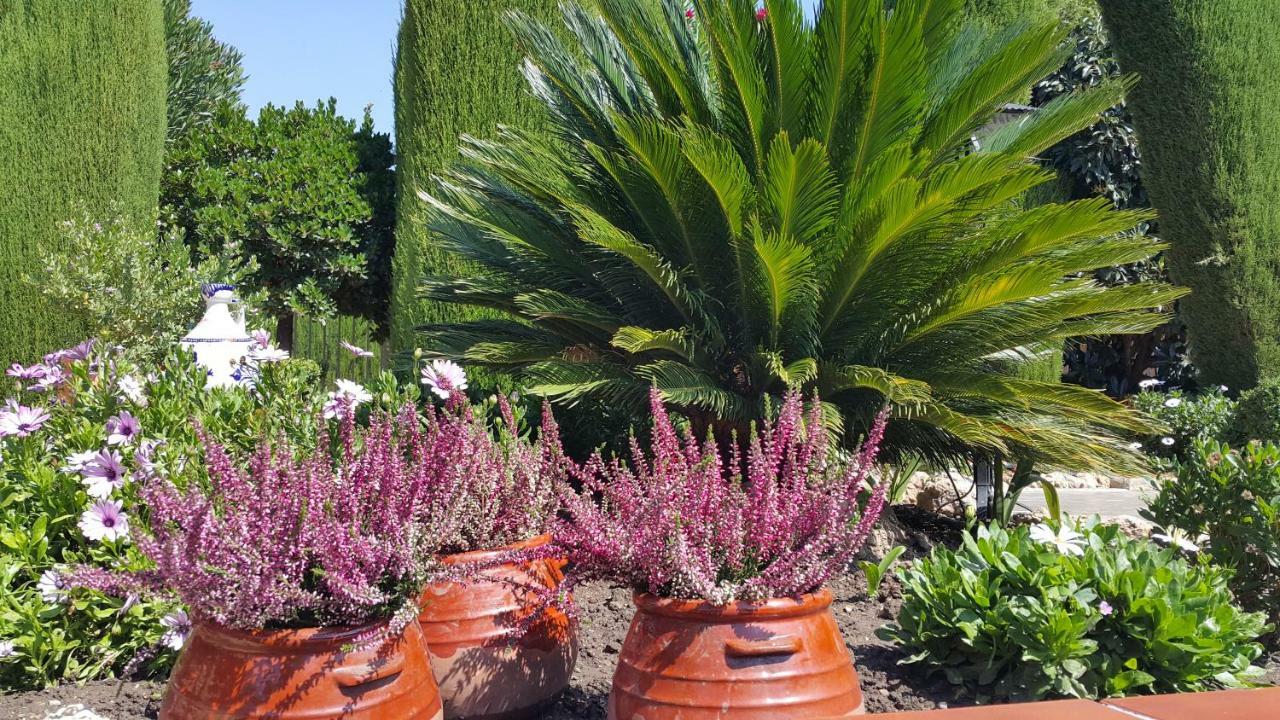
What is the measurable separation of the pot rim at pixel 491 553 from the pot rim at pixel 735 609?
0.53 metres

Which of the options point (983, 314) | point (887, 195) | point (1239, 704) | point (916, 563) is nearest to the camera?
point (1239, 704)

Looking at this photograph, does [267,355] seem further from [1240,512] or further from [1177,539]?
[1240,512]

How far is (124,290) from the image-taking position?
568 centimetres

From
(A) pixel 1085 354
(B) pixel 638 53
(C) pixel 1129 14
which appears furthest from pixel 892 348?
(A) pixel 1085 354

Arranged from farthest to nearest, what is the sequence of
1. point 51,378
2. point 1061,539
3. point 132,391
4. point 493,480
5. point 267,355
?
point 51,378 → point 267,355 → point 132,391 → point 1061,539 → point 493,480

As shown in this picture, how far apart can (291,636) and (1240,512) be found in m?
3.17

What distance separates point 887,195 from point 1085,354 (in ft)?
33.8

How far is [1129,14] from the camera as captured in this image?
7.87m

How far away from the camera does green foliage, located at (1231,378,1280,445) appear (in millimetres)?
7070

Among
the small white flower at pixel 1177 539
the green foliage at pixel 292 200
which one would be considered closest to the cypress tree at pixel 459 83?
the green foliage at pixel 292 200

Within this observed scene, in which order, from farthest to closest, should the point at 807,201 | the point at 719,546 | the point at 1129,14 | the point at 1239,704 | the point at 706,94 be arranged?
the point at 1129,14
the point at 706,94
the point at 807,201
the point at 719,546
the point at 1239,704

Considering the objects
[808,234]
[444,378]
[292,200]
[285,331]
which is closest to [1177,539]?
[808,234]

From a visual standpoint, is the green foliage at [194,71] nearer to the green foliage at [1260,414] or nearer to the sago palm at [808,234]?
the sago palm at [808,234]

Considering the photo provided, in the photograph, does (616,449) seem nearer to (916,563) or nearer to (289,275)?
(916,563)
